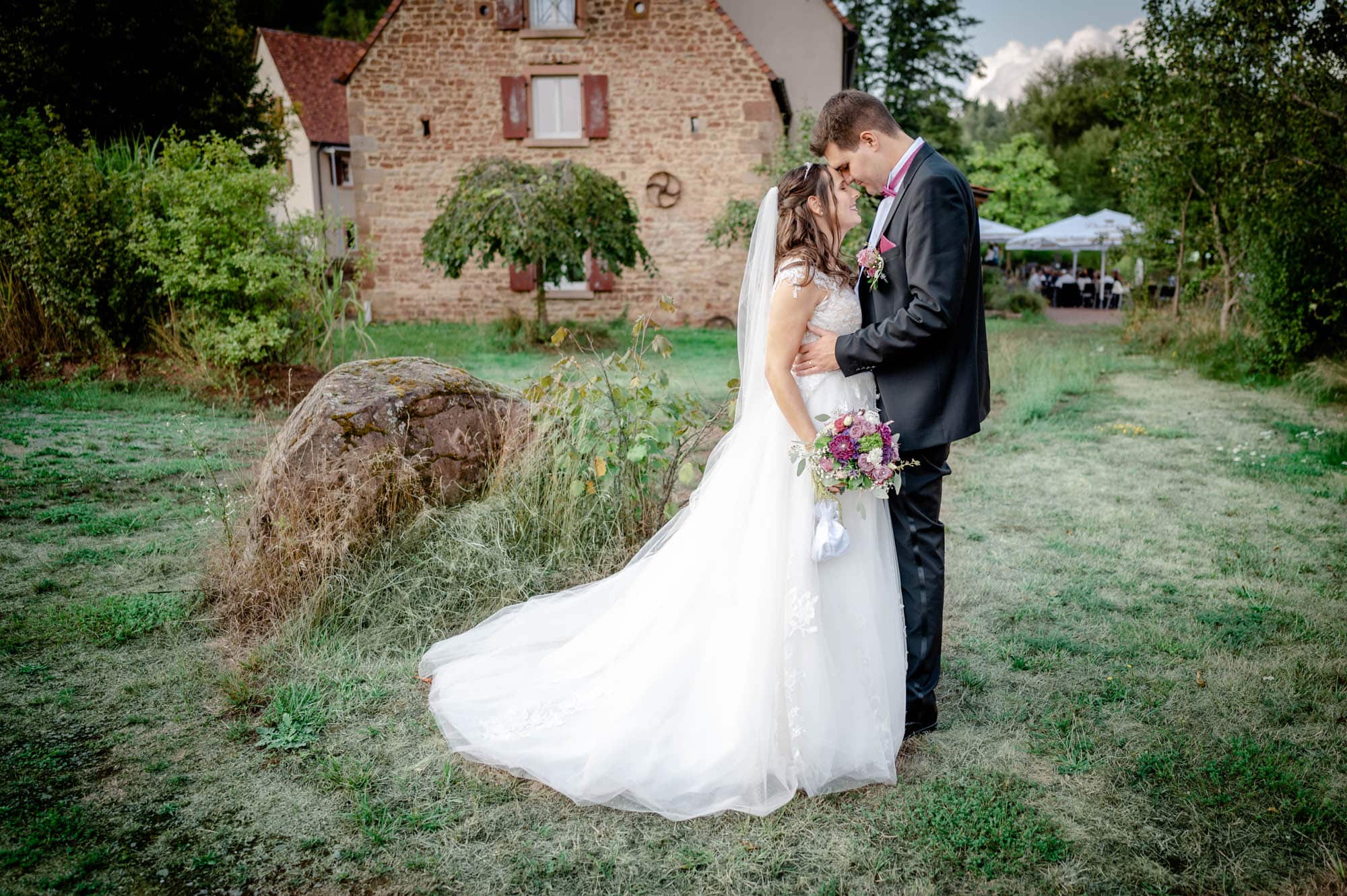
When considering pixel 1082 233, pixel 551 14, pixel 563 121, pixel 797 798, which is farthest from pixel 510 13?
pixel 1082 233

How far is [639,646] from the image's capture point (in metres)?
3.11

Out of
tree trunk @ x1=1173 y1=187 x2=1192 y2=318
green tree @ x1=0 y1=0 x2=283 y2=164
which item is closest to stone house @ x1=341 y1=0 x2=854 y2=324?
green tree @ x1=0 y1=0 x2=283 y2=164

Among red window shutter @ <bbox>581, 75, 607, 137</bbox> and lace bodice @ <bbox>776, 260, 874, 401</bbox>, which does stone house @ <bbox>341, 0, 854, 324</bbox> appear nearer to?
red window shutter @ <bbox>581, 75, 607, 137</bbox>

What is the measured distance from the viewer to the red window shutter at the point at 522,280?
17.8 m

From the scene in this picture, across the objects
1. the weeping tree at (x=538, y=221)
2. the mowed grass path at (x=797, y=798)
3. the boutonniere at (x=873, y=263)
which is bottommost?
the mowed grass path at (x=797, y=798)

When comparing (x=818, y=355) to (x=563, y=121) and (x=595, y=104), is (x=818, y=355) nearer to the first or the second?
(x=595, y=104)

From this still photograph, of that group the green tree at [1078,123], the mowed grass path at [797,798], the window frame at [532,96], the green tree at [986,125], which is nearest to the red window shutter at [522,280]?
the window frame at [532,96]

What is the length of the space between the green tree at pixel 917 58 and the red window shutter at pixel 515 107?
17.1 meters

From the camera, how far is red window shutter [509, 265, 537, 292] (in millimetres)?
17750

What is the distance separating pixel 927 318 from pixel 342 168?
28.5 metres

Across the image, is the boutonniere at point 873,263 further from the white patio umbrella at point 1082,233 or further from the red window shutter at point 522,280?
the white patio umbrella at point 1082,233

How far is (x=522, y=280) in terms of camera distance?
17891mm

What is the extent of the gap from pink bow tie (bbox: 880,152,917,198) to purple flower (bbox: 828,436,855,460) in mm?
896

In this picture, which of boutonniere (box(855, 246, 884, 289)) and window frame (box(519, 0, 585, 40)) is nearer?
boutonniere (box(855, 246, 884, 289))
